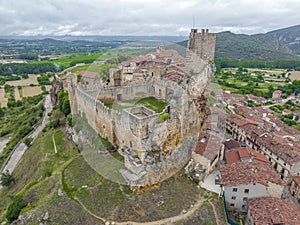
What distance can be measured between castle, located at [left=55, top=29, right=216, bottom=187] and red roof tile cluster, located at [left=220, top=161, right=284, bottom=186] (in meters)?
4.67

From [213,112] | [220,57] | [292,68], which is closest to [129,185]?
[213,112]

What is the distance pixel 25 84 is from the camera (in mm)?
91938

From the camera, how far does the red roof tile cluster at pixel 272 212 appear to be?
760 inches

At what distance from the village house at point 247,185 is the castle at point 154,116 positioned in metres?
5.26

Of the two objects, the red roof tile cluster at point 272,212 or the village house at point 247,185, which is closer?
the red roof tile cluster at point 272,212

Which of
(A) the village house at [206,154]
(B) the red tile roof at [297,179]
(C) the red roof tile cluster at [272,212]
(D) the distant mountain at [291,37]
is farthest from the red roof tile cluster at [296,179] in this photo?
(D) the distant mountain at [291,37]

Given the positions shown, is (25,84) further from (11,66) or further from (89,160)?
(89,160)

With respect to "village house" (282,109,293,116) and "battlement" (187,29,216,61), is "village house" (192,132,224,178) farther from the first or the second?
"village house" (282,109,293,116)

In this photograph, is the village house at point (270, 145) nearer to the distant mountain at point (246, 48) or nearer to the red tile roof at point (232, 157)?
the red tile roof at point (232, 157)

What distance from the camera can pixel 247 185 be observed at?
21.8 m

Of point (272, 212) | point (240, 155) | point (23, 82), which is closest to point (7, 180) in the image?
point (240, 155)

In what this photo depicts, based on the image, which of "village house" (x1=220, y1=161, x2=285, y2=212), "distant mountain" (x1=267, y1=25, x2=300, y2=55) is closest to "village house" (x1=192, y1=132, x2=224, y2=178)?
"village house" (x1=220, y1=161, x2=285, y2=212)

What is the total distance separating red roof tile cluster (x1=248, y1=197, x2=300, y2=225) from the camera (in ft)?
63.3

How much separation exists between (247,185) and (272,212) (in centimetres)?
285
